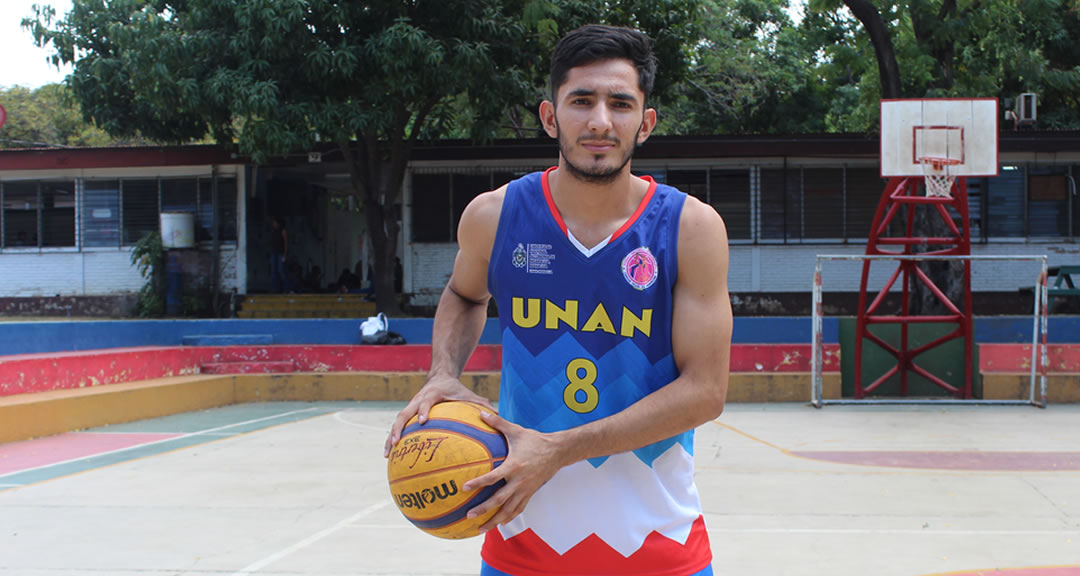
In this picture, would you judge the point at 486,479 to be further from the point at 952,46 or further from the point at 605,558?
the point at 952,46

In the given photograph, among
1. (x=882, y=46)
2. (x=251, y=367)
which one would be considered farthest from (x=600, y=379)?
(x=882, y=46)

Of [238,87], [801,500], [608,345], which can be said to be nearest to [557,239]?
[608,345]

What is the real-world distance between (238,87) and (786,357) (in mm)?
10116

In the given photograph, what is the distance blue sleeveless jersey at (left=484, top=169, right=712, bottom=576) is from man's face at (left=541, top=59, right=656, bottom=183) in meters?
0.15

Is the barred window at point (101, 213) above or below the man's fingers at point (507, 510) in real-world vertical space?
above

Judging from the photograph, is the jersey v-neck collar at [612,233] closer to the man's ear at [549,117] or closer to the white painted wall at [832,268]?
the man's ear at [549,117]

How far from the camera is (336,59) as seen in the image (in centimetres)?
1662

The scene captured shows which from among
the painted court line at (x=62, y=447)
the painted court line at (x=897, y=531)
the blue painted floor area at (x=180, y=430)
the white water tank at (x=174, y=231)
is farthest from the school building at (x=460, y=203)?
the painted court line at (x=897, y=531)

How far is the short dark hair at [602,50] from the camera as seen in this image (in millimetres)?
2088

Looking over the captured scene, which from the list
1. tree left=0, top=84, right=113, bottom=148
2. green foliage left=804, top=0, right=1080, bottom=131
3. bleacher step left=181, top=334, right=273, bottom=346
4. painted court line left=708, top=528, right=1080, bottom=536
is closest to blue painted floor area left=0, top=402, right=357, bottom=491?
bleacher step left=181, top=334, right=273, bottom=346

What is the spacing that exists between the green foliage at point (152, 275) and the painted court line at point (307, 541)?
615 inches

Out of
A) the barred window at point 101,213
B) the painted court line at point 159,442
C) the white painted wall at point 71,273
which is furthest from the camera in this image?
the barred window at point 101,213

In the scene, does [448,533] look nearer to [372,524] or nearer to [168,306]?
[372,524]

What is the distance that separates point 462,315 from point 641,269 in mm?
533
